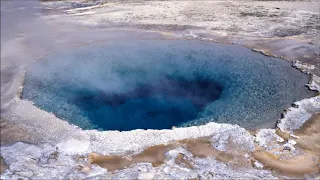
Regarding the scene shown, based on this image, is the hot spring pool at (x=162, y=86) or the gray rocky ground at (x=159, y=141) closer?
the gray rocky ground at (x=159, y=141)

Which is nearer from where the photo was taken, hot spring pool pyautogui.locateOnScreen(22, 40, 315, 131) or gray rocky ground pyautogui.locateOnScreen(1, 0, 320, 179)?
gray rocky ground pyautogui.locateOnScreen(1, 0, 320, 179)

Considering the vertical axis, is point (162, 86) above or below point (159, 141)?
above

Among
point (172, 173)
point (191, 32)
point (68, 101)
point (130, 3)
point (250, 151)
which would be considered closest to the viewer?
point (172, 173)

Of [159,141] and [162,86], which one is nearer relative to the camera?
[159,141]

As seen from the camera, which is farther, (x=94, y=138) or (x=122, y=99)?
(x=122, y=99)

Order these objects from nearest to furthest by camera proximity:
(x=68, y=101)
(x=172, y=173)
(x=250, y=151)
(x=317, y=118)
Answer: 1. (x=172, y=173)
2. (x=250, y=151)
3. (x=317, y=118)
4. (x=68, y=101)

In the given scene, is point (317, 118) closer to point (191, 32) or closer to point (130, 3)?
point (191, 32)

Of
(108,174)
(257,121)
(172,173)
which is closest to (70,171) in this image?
(108,174)

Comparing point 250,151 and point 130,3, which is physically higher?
point 130,3
